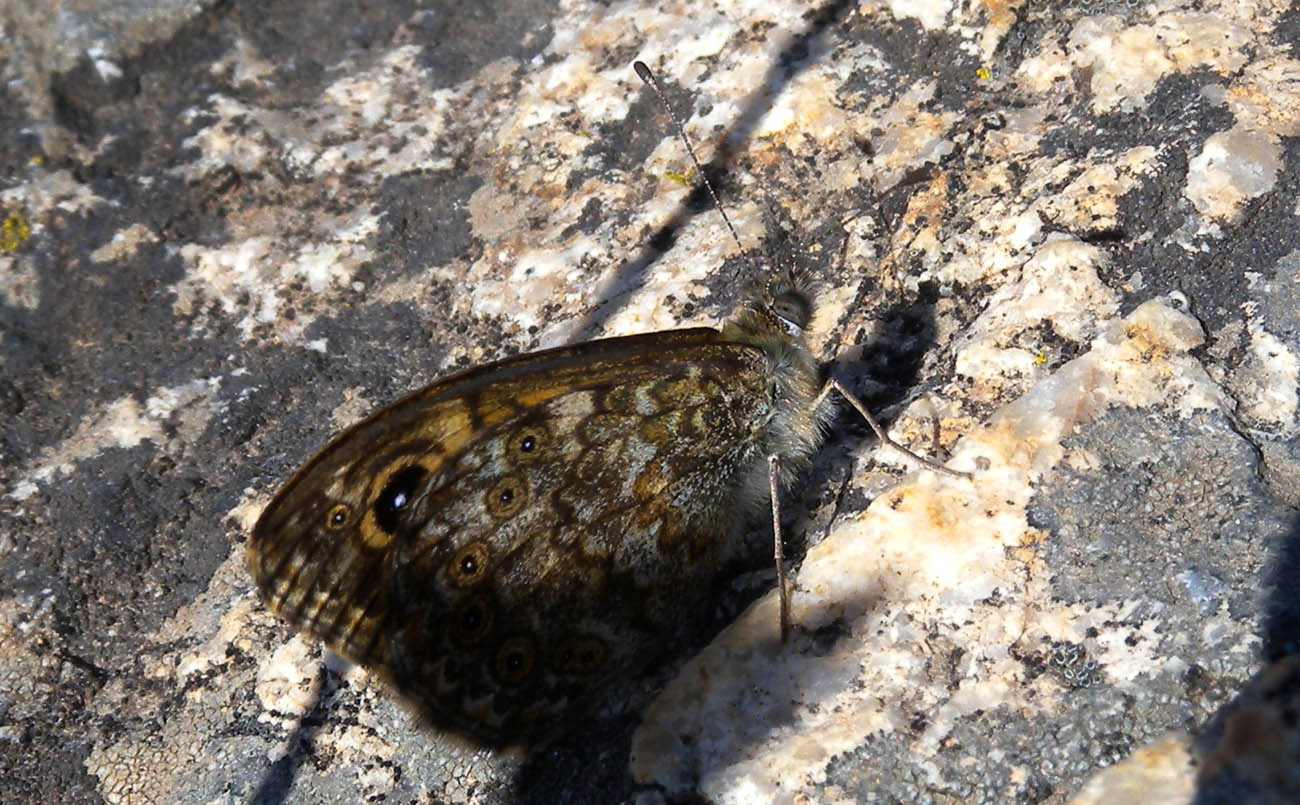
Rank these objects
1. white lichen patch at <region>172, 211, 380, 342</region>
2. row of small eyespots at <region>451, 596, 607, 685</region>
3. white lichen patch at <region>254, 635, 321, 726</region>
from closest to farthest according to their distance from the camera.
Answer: row of small eyespots at <region>451, 596, 607, 685</region>, white lichen patch at <region>254, 635, 321, 726</region>, white lichen patch at <region>172, 211, 380, 342</region>

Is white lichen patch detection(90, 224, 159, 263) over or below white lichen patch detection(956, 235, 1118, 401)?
below

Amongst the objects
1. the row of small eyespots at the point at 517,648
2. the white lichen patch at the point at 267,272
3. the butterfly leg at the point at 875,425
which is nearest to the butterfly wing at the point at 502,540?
the row of small eyespots at the point at 517,648

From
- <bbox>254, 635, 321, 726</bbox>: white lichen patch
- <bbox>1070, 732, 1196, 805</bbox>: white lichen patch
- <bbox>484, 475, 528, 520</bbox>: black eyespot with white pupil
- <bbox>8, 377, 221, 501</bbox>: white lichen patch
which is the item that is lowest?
<bbox>254, 635, 321, 726</bbox>: white lichen patch

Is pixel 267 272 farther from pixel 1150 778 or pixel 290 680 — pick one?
pixel 1150 778

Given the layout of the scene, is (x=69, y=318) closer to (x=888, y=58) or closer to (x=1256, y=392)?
(x=888, y=58)

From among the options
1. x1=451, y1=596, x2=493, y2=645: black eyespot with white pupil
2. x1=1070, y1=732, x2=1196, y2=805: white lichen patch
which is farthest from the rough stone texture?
x1=451, y1=596, x2=493, y2=645: black eyespot with white pupil

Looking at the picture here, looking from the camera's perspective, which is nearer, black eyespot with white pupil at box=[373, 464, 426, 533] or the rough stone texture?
the rough stone texture

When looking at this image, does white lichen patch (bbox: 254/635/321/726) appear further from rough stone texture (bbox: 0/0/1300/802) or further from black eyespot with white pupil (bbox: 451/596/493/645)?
black eyespot with white pupil (bbox: 451/596/493/645)

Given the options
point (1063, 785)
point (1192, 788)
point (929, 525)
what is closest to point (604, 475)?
point (929, 525)
